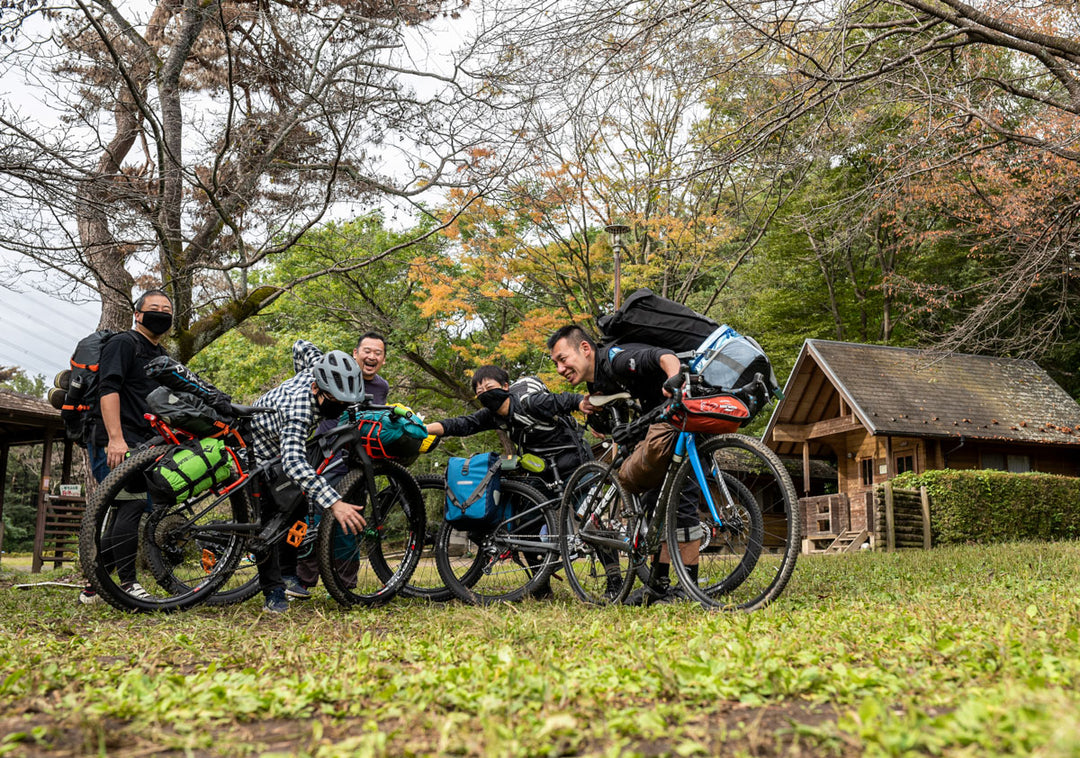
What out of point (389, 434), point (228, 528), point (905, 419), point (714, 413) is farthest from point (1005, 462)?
point (228, 528)

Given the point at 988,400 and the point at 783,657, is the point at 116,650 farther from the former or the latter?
the point at 988,400

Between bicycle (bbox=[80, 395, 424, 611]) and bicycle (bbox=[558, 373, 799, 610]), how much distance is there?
1.36 m

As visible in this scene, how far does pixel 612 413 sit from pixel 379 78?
7.30 m

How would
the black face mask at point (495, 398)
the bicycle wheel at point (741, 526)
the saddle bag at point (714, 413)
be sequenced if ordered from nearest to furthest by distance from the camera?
1. the bicycle wheel at point (741, 526)
2. the saddle bag at point (714, 413)
3. the black face mask at point (495, 398)

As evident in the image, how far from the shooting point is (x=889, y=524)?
1762 cm

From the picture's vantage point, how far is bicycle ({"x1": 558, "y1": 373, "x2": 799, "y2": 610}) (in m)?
4.38

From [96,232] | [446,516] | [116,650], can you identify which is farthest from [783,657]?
[96,232]

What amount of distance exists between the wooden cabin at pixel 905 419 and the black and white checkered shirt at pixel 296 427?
56.5 ft

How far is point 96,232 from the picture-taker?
9.02 metres

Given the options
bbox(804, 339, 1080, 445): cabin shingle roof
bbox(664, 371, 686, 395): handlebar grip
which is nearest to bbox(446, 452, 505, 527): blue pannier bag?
bbox(664, 371, 686, 395): handlebar grip

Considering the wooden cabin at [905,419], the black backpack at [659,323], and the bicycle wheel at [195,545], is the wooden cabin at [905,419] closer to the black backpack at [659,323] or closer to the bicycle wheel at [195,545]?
the black backpack at [659,323]

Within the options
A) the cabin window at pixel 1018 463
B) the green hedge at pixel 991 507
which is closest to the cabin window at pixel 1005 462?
the cabin window at pixel 1018 463

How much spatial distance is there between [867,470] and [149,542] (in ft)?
78.8

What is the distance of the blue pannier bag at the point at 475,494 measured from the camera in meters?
5.73
